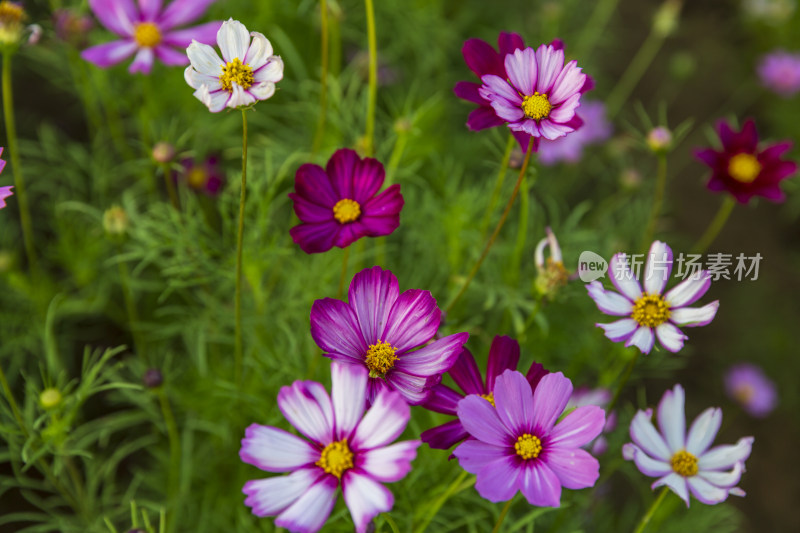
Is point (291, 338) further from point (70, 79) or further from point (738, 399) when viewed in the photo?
point (738, 399)

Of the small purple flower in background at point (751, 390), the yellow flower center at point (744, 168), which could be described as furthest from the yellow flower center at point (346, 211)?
the small purple flower in background at point (751, 390)

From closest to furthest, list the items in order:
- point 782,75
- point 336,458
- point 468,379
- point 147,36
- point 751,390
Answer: point 336,458, point 468,379, point 147,36, point 751,390, point 782,75

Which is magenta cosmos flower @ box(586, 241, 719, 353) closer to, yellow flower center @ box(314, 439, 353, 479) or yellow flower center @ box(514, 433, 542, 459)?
yellow flower center @ box(514, 433, 542, 459)

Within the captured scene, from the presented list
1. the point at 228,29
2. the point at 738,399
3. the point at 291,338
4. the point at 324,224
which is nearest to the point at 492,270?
the point at 291,338

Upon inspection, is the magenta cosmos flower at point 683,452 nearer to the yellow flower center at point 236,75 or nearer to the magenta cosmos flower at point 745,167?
the magenta cosmos flower at point 745,167

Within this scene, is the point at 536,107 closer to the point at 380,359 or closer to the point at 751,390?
the point at 380,359

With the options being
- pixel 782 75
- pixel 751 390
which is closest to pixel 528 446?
pixel 751 390
